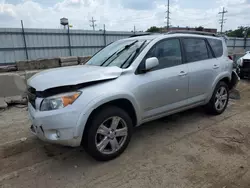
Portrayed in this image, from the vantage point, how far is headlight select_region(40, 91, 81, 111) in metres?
2.50

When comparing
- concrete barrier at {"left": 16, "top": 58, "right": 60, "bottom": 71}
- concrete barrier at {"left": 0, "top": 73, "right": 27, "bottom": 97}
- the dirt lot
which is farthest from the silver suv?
concrete barrier at {"left": 16, "top": 58, "right": 60, "bottom": 71}

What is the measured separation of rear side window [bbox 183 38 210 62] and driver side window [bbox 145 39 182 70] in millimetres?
242

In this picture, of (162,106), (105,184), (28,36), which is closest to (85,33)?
(28,36)

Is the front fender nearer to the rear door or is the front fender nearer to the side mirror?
the side mirror

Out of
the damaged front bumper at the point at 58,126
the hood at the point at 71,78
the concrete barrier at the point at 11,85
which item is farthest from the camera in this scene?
the concrete barrier at the point at 11,85

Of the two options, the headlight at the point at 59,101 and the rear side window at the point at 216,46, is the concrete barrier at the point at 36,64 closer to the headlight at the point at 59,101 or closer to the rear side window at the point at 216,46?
the headlight at the point at 59,101

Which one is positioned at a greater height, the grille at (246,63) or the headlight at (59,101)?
the headlight at (59,101)

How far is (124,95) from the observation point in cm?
286

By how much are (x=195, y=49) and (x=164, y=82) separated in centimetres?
128

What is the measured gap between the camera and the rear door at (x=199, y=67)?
382 cm

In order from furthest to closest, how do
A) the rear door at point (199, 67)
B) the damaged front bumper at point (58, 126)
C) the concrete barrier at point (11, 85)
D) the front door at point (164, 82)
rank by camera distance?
the concrete barrier at point (11, 85), the rear door at point (199, 67), the front door at point (164, 82), the damaged front bumper at point (58, 126)

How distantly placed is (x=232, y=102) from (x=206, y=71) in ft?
7.71

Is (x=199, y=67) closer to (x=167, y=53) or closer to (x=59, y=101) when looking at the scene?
(x=167, y=53)

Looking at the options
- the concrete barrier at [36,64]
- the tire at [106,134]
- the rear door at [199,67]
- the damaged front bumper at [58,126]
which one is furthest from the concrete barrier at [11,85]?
→ the rear door at [199,67]
